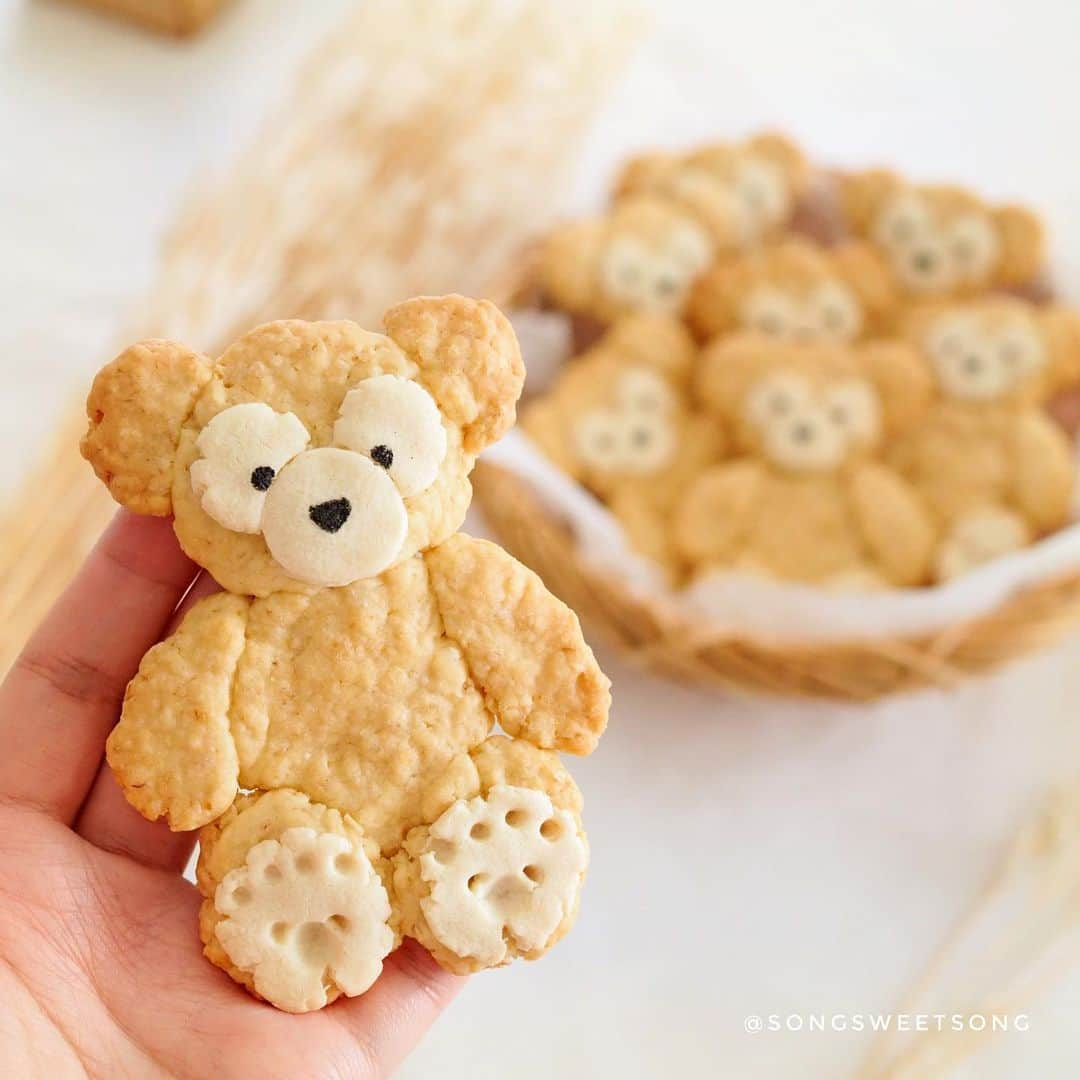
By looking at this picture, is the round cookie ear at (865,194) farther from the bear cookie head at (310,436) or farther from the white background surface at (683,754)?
the bear cookie head at (310,436)

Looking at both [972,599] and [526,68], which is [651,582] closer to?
[972,599]

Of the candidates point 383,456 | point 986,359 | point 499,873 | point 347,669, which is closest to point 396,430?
point 383,456

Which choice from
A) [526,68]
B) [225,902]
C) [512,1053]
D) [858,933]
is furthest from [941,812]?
[526,68]

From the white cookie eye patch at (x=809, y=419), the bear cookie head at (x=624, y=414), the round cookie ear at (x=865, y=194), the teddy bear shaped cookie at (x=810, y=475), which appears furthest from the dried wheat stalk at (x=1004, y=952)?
the round cookie ear at (x=865, y=194)

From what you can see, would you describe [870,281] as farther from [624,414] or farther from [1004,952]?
[1004,952]

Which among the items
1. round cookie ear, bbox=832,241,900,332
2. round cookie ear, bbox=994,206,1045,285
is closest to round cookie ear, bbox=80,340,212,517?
round cookie ear, bbox=832,241,900,332

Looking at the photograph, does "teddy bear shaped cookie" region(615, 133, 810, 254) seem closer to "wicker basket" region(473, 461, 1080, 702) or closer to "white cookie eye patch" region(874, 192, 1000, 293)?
"white cookie eye patch" region(874, 192, 1000, 293)
